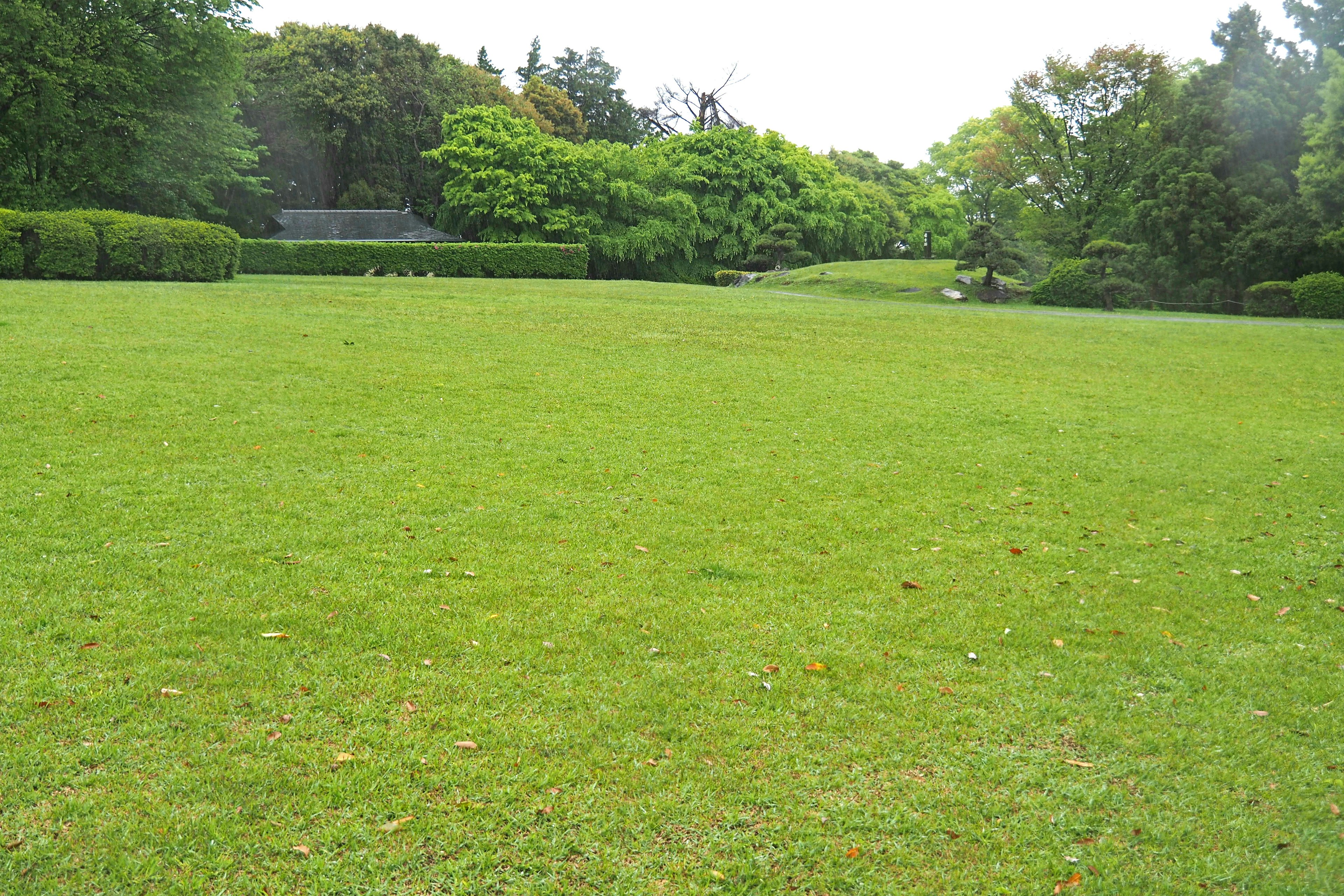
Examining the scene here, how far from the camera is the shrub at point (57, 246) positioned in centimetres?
1750

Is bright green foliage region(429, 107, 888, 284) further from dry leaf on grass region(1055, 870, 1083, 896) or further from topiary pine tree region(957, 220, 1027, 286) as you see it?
dry leaf on grass region(1055, 870, 1083, 896)

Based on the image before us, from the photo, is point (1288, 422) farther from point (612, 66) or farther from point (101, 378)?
point (612, 66)

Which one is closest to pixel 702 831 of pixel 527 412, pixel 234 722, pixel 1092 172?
pixel 234 722

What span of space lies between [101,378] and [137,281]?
37.9 ft

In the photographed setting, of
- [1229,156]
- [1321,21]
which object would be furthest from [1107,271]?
[1321,21]

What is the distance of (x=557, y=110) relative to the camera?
5466 cm

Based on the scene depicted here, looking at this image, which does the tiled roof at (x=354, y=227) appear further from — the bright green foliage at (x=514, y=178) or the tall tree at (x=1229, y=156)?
the tall tree at (x=1229, y=156)

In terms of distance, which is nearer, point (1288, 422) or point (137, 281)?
point (1288, 422)

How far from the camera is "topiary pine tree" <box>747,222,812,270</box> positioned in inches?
1556

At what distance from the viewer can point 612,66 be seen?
62156 millimetres

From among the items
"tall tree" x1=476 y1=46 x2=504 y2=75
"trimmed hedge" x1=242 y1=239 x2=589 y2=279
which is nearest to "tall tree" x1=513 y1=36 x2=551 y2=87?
"tall tree" x1=476 y1=46 x2=504 y2=75

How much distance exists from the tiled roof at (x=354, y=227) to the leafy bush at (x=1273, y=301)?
32.0m

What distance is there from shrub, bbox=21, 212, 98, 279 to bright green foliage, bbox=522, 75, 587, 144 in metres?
37.5

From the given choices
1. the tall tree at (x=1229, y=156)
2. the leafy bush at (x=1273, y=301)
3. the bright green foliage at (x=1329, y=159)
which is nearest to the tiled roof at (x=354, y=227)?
the tall tree at (x=1229, y=156)
